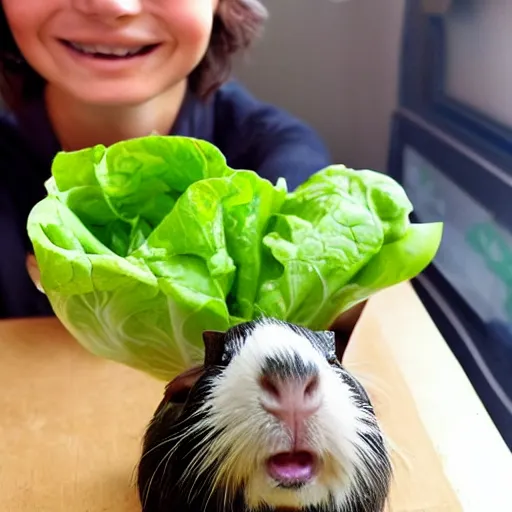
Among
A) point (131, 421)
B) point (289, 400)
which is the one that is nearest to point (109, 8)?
point (131, 421)

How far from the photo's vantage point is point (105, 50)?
2.86 ft

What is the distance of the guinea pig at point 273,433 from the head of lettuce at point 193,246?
6 centimetres

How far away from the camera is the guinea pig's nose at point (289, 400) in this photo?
1.39 feet

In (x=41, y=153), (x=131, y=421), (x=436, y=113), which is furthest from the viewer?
(x=436, y=113)

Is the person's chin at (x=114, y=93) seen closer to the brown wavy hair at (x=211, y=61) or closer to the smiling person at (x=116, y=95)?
the smiling person at (x=116, y=95)

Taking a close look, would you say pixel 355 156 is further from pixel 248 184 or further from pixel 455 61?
pixel 248 184

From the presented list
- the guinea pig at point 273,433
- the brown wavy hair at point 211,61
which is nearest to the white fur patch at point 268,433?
the guinea pig at point 273,433

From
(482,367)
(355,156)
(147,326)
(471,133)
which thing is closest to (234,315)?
(147,326)

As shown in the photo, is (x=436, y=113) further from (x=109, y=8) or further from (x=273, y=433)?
(x=273, y=433)

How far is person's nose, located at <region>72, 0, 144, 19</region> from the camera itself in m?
0.79

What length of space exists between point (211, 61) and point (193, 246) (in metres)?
0.62

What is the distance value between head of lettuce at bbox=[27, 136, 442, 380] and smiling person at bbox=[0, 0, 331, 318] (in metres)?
0.31

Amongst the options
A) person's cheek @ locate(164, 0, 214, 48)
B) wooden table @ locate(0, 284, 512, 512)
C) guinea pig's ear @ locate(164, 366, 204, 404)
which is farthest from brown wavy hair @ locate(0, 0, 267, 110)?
guinea pig's ear @ locate(164, 366, 204, 404)

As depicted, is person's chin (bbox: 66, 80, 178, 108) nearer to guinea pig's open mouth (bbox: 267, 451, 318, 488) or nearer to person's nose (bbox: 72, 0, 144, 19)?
person's nose (bbox: 72, 0, 144, 19)
